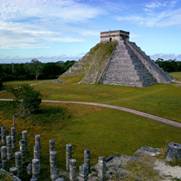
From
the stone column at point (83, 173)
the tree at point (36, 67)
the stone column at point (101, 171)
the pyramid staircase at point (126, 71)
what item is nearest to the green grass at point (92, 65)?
the pyramid staircase at point (126, 71)

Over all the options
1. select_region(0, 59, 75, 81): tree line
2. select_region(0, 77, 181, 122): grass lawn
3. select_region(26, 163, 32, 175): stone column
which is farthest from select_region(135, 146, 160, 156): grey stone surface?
select_region(0, 59, 75, 81): tree line

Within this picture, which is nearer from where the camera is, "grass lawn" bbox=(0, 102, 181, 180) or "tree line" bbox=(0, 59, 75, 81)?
"grass lawn" bbox=(0, 102, 181, 180)

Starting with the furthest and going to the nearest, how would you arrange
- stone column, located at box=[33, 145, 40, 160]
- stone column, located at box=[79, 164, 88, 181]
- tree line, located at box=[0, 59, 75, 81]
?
tree line, located at box=[0, 59, 75, 81] → stone column, located at box=[33, 145, 40, 160] → stone column, located at box=[79, 164, 88, 181]

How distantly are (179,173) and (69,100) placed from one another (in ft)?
66.2

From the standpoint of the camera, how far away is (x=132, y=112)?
26453 millimetres

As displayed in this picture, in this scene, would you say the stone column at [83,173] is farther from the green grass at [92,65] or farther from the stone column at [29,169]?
the green grass at [92,65]

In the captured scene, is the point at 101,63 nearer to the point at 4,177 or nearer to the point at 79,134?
the point at 79,134

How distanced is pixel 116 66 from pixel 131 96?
42.7ft

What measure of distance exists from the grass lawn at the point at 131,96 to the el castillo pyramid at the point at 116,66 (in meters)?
2.72

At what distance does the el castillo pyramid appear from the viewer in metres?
45.4

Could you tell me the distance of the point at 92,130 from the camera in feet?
72.6

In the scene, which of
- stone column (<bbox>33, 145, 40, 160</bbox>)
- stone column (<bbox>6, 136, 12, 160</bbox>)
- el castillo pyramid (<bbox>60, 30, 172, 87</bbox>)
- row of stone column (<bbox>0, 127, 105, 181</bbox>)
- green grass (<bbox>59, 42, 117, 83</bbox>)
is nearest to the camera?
row of stone column (<bbox>0, 127, 105, 181</bbox>)

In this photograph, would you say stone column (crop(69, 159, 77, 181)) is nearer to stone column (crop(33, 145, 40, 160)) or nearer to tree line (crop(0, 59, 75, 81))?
stone column (crop(33, 145, 40, 160))

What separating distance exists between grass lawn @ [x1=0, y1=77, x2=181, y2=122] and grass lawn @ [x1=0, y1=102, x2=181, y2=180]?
3290 mm
